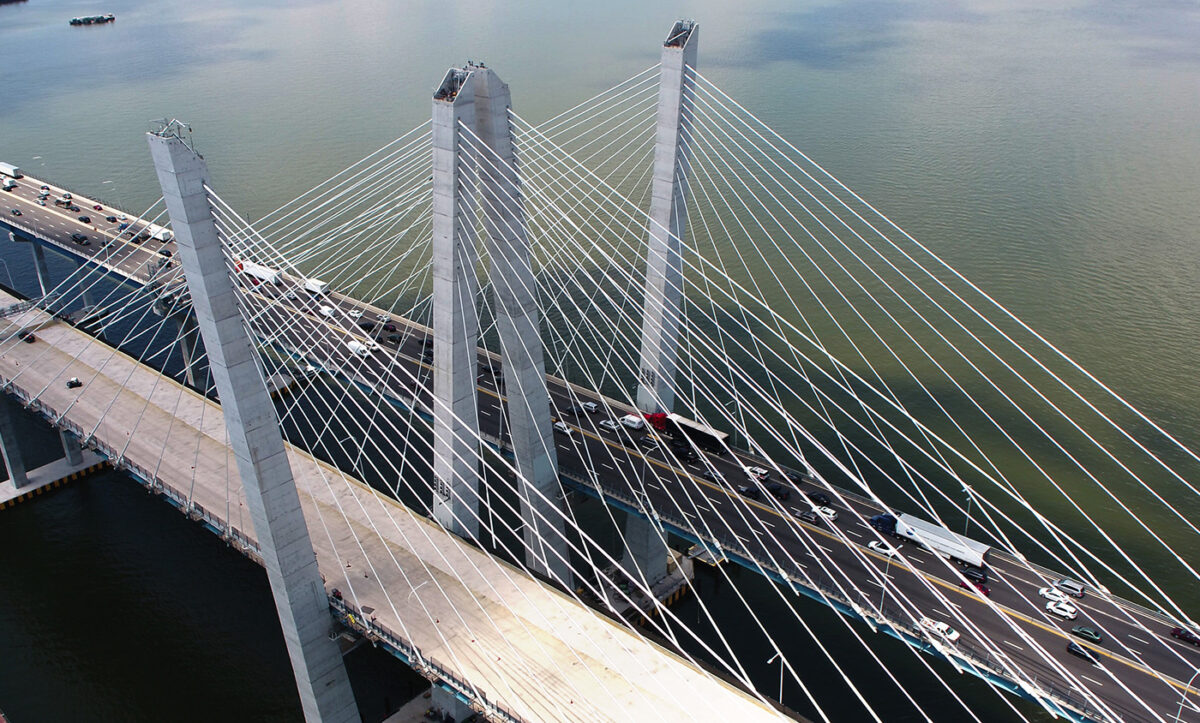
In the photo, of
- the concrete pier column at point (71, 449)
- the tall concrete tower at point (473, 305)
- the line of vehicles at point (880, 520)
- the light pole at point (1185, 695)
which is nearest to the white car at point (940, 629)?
the line of vehicles at point (880, 520)

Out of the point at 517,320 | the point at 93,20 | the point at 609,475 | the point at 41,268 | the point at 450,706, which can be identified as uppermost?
the point at 93,20

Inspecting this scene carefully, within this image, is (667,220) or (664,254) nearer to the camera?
(664,254)

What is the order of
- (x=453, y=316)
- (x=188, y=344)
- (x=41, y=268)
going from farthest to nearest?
(x=41, y=268)
(x=188, y=344)
(x=453, y=316)

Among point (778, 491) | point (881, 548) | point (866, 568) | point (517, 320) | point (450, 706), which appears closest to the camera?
point (517, 320)

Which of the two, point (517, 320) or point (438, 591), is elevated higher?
point (517, 320)

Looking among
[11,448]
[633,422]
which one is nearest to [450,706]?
[633,422]

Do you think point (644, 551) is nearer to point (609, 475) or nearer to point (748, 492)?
point (609, 475)

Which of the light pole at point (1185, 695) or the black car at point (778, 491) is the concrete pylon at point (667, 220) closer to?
the black car at point (778, 491)
